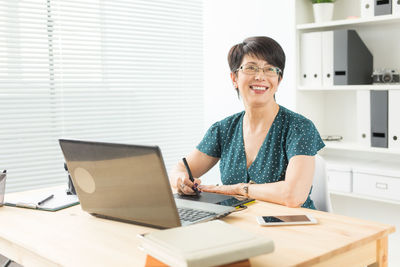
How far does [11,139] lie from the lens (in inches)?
116

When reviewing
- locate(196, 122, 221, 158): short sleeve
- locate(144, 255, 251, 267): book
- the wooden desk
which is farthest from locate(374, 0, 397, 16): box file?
locate(144, 255, 251, 267): book

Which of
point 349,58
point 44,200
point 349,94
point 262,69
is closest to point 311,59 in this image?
point 349,58

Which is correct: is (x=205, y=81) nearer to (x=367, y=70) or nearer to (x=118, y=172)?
(x=367, y=70)

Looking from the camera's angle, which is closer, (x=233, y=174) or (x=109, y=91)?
(x=233, y=174)

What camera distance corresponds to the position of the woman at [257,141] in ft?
6.10

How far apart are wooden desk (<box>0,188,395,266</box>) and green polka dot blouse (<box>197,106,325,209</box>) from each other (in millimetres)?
392

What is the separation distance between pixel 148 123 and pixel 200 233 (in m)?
A: 2.71

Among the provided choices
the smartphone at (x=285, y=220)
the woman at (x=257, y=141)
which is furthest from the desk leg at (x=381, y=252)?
the woman at (x=257, y=141)

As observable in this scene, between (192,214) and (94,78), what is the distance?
2.13 meters

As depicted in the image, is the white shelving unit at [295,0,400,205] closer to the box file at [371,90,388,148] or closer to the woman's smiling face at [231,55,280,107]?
the box file at [371,90,388,148]

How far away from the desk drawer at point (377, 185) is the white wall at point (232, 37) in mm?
678

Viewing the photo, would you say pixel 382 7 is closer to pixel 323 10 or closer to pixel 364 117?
pixel 323 10

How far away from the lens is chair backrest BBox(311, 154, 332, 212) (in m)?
1.97

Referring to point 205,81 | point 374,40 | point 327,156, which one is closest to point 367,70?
point 374,40
